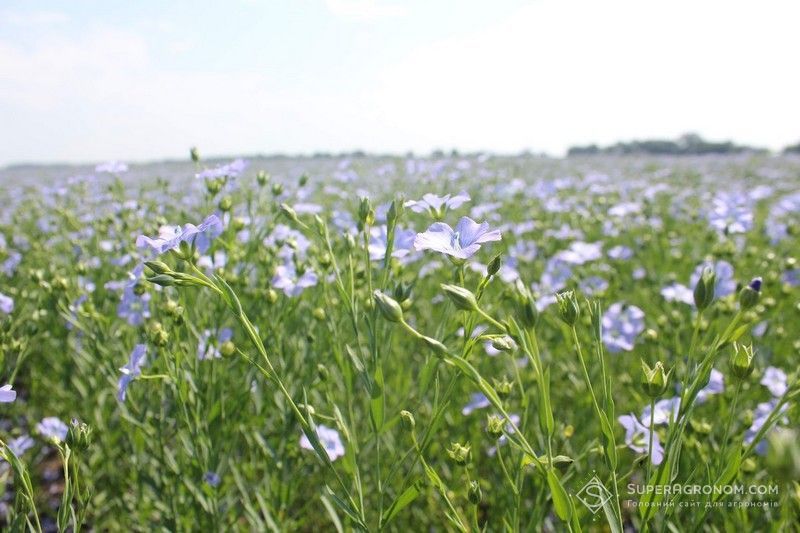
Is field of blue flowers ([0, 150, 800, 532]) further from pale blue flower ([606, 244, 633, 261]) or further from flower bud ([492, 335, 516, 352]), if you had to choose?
pale blue flower ([606, 244, 633, 261])

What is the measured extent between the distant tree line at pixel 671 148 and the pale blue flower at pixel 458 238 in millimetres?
22596

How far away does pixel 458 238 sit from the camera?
1066 mm

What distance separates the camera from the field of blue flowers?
3.03 ft

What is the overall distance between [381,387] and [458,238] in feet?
0.97

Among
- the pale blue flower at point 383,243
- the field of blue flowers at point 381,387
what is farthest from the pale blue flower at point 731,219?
the pale blue flower at point 383,243

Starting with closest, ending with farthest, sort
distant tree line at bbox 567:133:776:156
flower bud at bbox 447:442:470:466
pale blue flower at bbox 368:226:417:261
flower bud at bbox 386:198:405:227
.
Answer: flower bud at bbox 447:442:470:466, flower bud at bbox 386:198:405:227, pale blue flower at bbox 368:226:417:261, distant tree line at bbox 567:133:776:156

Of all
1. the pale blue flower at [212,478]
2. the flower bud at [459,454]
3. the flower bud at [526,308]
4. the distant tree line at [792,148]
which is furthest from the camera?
the distant tree line at [792,148]

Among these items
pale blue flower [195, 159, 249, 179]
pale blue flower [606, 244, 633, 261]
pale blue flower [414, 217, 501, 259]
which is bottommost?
pale blue flower [606, 244, 633, 261]

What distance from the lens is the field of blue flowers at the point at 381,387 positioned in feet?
3.03

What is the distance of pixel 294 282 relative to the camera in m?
1.66

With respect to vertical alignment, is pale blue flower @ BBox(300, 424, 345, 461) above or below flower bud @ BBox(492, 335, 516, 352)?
below

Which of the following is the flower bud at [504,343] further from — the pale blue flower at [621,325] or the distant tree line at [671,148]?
the distant tree line at [671,148]

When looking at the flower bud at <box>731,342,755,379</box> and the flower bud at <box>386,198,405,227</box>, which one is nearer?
the flower bud at <box>731,342,755,379</box>

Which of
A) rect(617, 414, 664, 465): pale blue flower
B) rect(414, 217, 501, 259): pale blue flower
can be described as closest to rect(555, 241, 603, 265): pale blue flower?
rect(617, 414, 664, 465): pale blue flower
